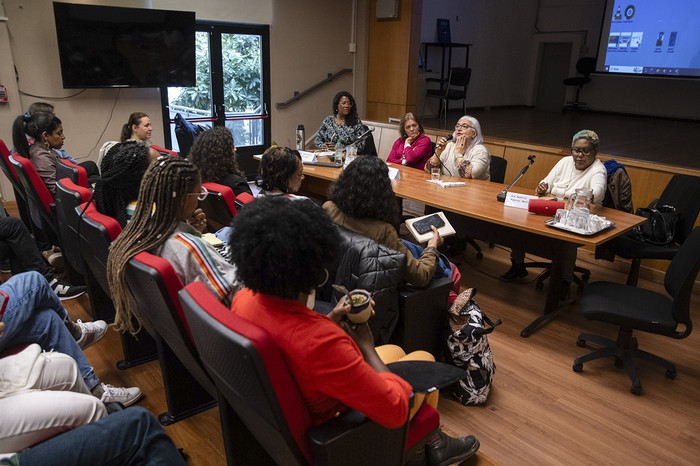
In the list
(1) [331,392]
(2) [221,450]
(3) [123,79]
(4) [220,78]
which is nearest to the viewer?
(1) [331,392]

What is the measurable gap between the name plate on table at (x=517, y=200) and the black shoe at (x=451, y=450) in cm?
176

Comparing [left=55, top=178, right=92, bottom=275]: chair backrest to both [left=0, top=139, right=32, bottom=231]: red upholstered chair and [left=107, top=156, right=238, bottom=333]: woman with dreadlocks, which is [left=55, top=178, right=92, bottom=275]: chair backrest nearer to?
[left=107, top=156, right=238, bottom=333]: woman with dreadlocks

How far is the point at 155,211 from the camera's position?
1.84 metres

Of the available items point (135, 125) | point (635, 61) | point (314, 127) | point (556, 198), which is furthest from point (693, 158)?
point (135, 125)

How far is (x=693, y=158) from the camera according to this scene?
18.9 ft

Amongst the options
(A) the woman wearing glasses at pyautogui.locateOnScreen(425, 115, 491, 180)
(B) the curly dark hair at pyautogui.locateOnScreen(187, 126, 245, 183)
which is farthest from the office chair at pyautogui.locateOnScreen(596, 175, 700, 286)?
(B) the curly dark hair at pyautogui.locateOnScreen(187, 126, 245, 183)

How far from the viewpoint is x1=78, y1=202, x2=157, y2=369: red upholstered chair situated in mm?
2029

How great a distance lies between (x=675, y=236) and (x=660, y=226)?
0.18 m

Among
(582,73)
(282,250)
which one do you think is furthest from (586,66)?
(282,250)

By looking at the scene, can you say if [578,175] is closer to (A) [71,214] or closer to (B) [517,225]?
(B) [517,225]

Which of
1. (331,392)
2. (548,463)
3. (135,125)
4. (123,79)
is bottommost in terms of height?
(548,463)

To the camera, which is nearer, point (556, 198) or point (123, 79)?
point (556, 198)

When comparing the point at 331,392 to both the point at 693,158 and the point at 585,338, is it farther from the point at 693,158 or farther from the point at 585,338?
the point at 693,158

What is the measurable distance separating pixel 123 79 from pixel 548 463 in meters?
5.54
